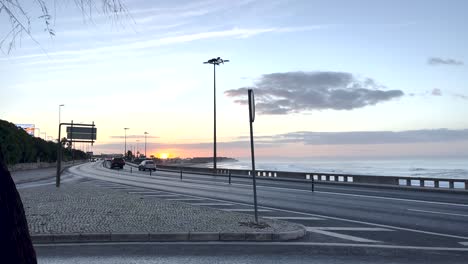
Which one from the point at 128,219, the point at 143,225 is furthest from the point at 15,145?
the point at 143,225

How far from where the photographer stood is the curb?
31.6ft

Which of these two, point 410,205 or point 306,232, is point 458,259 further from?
point 410,205

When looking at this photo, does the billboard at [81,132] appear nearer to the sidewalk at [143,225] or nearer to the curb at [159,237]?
the sidewalk at [143,225]

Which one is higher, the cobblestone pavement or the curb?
the cobblestone pavement

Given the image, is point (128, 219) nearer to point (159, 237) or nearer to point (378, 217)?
point (159, 237)

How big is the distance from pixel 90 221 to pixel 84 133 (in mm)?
23105

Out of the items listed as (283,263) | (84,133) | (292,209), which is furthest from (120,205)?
(84,133)

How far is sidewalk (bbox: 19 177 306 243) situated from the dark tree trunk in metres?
6.41

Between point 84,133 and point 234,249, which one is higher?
point 84,133

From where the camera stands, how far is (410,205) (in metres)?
18.4

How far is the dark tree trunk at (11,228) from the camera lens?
3.32 metres

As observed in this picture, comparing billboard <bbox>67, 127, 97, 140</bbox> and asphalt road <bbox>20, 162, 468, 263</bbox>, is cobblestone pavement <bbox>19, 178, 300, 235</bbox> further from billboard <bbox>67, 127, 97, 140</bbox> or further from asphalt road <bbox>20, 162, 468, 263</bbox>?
billboard <bbox>67, 127, 97, 140</bbox>

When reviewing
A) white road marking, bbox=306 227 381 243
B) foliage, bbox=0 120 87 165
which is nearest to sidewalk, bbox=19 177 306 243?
white road marking, bbox=306 227 381 243

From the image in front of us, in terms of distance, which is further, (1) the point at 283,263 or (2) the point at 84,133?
(2) the point at 84,133
